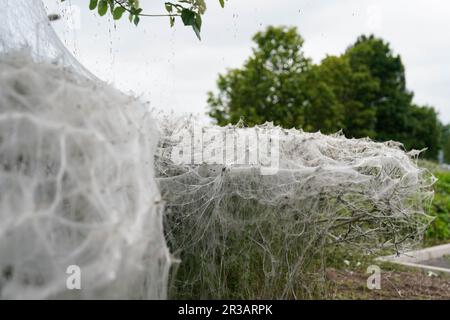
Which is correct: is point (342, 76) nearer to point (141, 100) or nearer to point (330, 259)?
point (330, 259)

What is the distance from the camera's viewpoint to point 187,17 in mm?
4199

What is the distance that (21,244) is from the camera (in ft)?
7.47

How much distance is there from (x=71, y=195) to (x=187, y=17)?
226 cm

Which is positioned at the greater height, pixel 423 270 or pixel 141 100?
pixel 141 100

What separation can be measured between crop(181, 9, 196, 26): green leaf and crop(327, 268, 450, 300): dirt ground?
269cm

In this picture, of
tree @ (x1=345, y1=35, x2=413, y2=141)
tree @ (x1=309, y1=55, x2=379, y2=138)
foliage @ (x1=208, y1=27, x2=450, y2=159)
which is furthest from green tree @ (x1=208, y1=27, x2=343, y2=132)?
tree @ (x1=345, y1=35, x2=413, y2=141)

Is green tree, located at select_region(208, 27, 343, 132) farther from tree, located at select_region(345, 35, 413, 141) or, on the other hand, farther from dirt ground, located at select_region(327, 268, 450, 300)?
dirt ground, located at select_region(327, 268, 450, 300)

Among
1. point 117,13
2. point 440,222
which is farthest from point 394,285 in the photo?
point 440,222

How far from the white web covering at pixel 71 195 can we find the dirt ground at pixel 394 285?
2988mm

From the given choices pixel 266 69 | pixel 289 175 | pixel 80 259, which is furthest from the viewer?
pixel 266 69

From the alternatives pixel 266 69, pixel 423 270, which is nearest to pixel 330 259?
pixel 423 270

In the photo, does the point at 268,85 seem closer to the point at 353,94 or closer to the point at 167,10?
the point at 353,94

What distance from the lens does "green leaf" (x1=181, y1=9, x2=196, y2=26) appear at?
13.7ft
